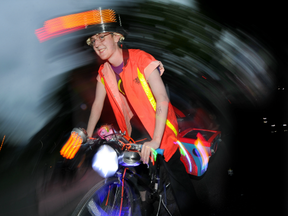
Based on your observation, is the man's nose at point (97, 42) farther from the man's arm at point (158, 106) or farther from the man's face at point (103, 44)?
the man's arm at point (158, 106)

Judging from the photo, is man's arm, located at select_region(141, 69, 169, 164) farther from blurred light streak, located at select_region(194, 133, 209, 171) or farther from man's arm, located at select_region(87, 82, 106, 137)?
blurred light streak, located at select_region(194, 133, 209, 171)

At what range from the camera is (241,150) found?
498cm

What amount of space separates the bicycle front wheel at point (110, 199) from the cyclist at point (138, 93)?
192 millimetres

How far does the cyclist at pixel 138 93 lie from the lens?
5.13ft

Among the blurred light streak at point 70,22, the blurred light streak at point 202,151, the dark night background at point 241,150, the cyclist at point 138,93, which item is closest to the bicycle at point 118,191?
the cyclist at point 138,93

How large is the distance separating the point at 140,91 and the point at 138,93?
0.03 metres

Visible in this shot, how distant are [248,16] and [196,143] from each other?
482 cm

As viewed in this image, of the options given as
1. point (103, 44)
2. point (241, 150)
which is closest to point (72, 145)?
point (103, 44)

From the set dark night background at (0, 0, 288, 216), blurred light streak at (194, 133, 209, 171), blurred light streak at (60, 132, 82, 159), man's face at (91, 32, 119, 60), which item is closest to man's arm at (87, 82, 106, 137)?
man's face at (91, 32, 119, 60)

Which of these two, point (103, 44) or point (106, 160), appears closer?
point (106, 160)

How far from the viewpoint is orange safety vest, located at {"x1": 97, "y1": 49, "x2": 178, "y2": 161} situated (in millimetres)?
1650

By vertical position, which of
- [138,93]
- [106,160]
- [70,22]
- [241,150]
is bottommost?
[106,160]

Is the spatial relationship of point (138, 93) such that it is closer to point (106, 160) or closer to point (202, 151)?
point (106, 160)

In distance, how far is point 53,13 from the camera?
Result: 213cm
